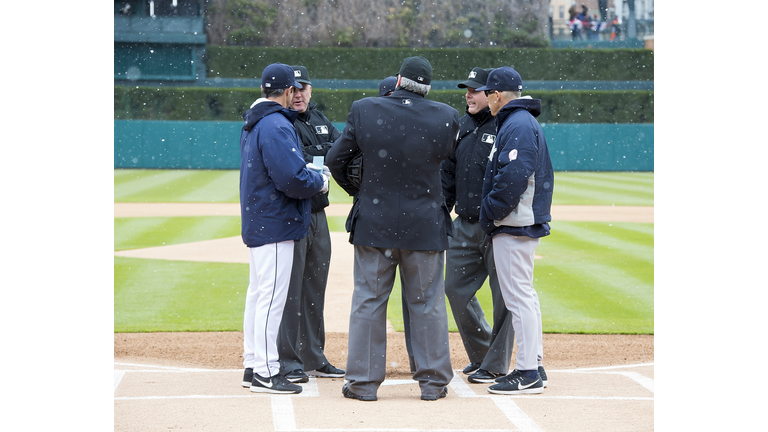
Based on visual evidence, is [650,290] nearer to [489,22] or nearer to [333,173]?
[333,173]

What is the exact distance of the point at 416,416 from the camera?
3.79 meters

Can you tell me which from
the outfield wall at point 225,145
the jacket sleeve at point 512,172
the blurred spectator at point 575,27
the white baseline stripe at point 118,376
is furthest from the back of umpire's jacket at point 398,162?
the blurred spectator at point 575,27

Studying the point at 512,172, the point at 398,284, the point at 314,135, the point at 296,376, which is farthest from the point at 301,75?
the point at 398,284

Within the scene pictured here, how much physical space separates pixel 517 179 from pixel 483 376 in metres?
1.29

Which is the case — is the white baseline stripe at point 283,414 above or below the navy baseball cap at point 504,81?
below

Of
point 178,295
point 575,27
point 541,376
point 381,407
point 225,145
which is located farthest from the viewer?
point 575,27

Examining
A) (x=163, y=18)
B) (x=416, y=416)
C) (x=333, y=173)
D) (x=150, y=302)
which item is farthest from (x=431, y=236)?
(x=163, y=18)

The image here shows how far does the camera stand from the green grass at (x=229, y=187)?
21.0 metres

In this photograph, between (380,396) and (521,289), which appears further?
(521,289)

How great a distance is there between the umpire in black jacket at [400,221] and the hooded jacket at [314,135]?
0.61 m

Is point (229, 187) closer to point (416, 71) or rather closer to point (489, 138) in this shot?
point (489, 138)

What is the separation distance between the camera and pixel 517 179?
425 centimetres

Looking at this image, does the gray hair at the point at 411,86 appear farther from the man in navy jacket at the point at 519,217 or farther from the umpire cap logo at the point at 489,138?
the umpire cap logo at the point at 489,138

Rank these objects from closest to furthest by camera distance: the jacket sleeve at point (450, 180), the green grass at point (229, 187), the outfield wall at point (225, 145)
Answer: the jacket sleeve at point (450, 180)
the green grass at point (229, 187)
the outfield wall at point (225, 145)
